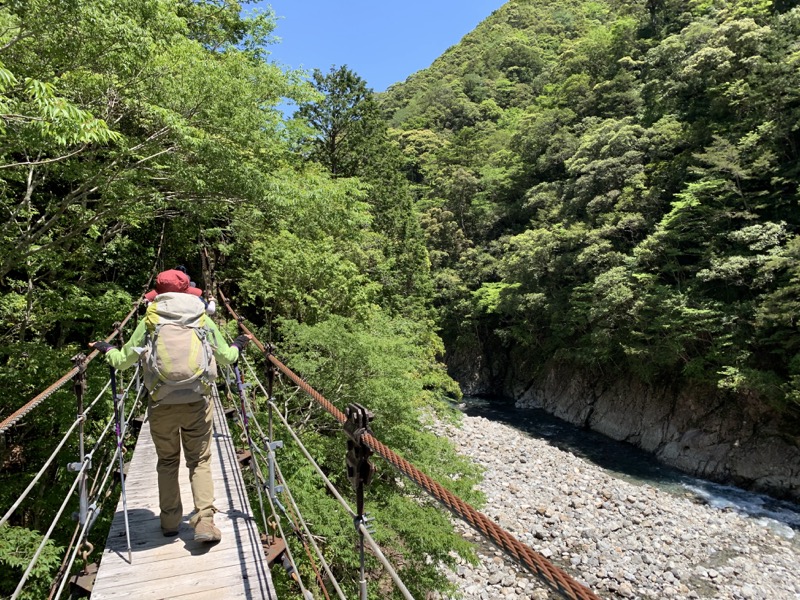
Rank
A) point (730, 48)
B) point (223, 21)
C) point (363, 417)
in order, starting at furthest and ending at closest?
1. point (730, 48)
2. point (223, 21)
3. point (363, 417)

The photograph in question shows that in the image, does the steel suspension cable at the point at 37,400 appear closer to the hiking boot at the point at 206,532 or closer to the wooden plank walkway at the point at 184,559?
the wooden plank walkway at the point at 184,559

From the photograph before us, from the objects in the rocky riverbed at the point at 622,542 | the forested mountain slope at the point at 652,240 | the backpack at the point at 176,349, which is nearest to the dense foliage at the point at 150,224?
the backpack at the point at 176,349

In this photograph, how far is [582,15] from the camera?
194ft

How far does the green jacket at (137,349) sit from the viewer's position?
8.64 ft

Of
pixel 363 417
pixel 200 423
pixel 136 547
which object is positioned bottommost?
pixel 136 547

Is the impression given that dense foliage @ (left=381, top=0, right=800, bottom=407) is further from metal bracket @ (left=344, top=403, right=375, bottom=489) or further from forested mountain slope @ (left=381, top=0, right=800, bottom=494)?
metal bracket @ (left=344, top=403, right=375, bottom=489)

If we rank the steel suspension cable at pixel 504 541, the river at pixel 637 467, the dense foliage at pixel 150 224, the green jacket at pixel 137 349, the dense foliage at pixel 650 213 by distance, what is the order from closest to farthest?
the steel suspension cable at pixel 504 541 < the green jacket at pixel 137 349 < the dense foliage at pixel 150 224 < the river at pixel 637 467 < the dense foliage at pixel 650 213

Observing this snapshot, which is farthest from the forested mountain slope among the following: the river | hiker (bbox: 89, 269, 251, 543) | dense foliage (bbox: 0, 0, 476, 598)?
hiker (bbox: 89, 269, 251, 543)

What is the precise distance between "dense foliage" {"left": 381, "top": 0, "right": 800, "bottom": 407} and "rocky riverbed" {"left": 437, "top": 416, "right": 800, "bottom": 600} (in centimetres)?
438

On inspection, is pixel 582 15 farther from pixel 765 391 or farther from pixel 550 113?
pixel 765 391

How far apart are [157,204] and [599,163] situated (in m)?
20.1

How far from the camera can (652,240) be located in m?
17.2

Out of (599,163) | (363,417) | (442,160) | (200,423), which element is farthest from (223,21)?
(442,160)

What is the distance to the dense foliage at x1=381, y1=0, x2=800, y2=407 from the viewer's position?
47.8 ft
